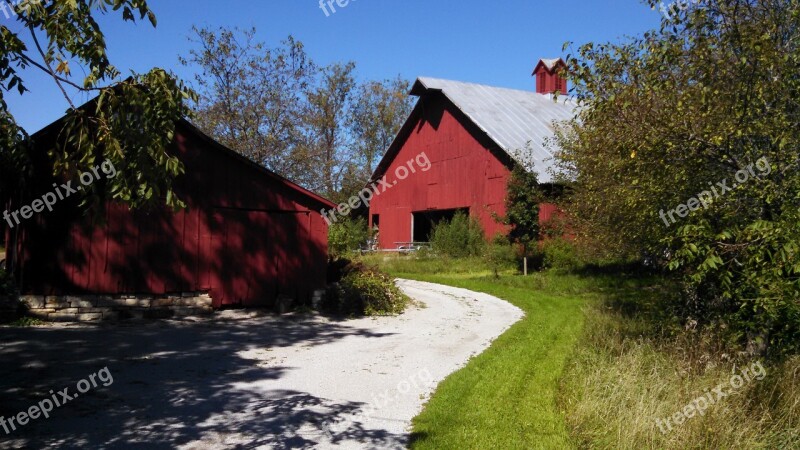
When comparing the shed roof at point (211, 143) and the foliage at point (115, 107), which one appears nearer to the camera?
Result: the foliage at point (115, 107)

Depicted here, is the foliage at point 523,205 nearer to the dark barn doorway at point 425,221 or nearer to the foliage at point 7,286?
the dark barn doorway at point 425,221

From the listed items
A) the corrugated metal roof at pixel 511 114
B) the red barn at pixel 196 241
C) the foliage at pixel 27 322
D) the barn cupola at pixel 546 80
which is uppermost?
the barn cupola at pixel 546 80

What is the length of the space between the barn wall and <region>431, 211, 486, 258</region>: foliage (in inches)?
→ 19.2

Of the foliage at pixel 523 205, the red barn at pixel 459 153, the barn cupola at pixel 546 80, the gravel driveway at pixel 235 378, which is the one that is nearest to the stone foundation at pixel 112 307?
the gravel driveway at pixel 235 378

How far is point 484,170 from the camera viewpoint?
28.8 meters

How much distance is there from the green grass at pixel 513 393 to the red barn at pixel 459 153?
1202 cm

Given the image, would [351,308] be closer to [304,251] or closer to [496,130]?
[304,251]

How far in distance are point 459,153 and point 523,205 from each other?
7981 millimetres

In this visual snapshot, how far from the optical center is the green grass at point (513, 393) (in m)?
6.36

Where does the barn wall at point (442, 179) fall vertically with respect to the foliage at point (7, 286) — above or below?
above

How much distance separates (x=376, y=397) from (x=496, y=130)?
22.2 meters

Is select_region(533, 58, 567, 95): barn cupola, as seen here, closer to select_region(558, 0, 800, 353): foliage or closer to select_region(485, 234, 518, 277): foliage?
select_region(485, 234, 518, 277): foliage

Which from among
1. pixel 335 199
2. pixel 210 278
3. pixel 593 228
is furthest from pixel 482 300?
pixel 335 199

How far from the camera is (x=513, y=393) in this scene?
7941 mm
